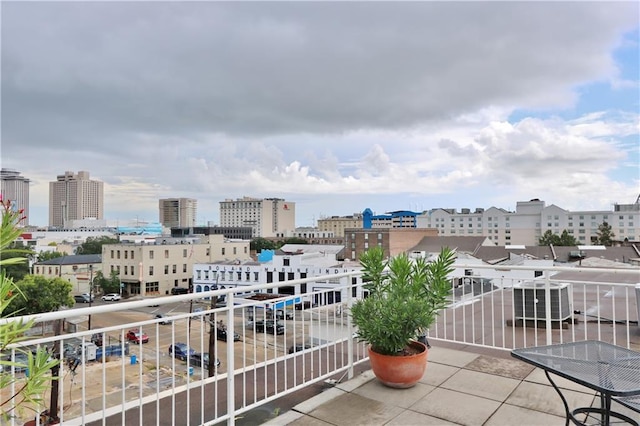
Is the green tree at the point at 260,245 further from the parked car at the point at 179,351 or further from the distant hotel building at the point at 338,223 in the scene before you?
the parked car at the point at 179,351

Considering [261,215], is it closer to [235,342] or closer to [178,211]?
[178,211]

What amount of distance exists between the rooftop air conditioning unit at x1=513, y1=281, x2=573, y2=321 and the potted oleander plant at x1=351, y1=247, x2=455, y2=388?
2.02m

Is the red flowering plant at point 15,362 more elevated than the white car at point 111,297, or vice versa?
the red flowering plant at point 15,362

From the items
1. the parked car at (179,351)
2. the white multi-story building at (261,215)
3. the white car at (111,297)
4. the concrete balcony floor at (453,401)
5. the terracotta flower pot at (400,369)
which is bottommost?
the white car at (111,297)

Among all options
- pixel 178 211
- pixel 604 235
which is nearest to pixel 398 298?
pixel 604 235

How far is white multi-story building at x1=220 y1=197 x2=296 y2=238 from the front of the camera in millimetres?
126688

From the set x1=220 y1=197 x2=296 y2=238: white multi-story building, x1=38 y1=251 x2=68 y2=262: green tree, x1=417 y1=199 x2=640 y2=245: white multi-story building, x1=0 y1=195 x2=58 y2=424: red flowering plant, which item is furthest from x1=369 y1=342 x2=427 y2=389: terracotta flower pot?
x1=220 y1=197 x2=296 y2=238: white multi-story building

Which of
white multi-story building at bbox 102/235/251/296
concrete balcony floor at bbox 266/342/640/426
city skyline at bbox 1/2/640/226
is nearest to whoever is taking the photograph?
concrete balcony floor at bbox 266/342/640/426

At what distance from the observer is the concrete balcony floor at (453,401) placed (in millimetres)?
2729

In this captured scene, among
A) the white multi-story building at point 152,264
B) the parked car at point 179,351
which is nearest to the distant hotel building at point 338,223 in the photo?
the white multi-story building at point 152,264

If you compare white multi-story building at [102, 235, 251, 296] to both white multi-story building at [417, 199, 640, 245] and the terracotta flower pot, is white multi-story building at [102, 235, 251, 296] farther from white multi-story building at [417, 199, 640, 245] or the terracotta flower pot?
white multi-story building at [417, 199, 640, 245]

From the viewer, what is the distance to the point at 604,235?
6869 cm

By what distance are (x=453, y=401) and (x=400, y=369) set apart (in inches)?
18.2

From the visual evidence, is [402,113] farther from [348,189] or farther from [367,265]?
[348,189]
